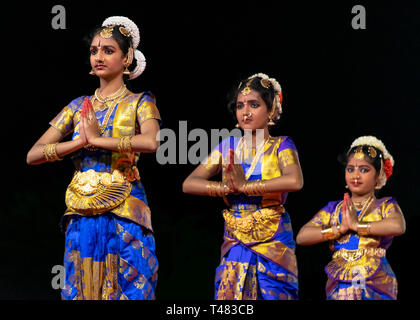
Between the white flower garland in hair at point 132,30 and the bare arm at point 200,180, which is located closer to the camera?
the bare arm at point 200,180

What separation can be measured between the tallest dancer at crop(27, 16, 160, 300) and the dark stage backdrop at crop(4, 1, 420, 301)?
4.57ft

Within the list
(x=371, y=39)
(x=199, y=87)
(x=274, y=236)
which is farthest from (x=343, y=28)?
(x=274, y=236)

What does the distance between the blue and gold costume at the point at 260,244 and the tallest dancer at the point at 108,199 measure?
0.38 m

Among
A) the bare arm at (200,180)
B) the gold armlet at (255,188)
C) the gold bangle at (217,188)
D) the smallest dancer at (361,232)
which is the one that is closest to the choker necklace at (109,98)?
the bare arm at (200,180)

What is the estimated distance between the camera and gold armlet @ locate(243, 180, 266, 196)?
12.2ft

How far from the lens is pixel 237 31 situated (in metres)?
5.38

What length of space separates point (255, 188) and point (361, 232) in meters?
0.63

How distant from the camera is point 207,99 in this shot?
539 centimetres

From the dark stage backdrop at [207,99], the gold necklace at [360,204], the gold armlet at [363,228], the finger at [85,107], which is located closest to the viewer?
the finger at [85,107]

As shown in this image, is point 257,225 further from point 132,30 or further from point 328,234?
point 132,30

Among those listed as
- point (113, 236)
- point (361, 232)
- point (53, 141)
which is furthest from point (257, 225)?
point (53, 141)

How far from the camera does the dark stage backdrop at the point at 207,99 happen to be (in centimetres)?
520

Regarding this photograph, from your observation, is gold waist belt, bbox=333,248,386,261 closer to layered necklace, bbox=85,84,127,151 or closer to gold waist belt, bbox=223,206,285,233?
gold waist belt, bbox=223,206,285,233

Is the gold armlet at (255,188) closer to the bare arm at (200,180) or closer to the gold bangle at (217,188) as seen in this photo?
the gold bangle at (217,188)
